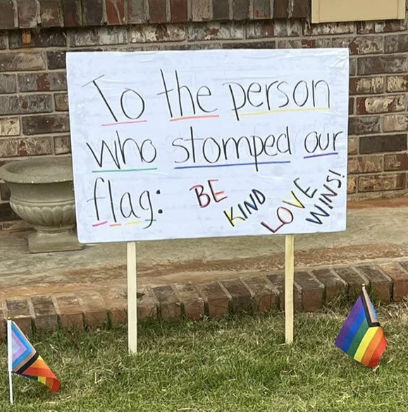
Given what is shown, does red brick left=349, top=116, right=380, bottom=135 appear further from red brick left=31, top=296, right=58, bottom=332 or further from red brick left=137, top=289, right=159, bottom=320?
red brick left=31, top=296, right=58, bottom=332

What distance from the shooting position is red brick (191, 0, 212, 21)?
4941 mm

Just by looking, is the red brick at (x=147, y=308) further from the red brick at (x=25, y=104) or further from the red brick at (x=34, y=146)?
the red brick at (x=25, y=104)

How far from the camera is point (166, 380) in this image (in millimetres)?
3143

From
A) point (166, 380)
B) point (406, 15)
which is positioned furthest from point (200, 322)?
point (406, 15)

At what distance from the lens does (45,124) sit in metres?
4.94

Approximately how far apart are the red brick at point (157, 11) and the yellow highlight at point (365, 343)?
2577 millimetres

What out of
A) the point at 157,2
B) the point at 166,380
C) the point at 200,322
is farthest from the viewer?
the point at 157,2

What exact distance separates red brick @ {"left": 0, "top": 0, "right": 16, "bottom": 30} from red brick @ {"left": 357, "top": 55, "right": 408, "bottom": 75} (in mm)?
2256

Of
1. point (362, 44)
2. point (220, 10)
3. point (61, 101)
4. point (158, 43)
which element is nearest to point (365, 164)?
point (362, 44)

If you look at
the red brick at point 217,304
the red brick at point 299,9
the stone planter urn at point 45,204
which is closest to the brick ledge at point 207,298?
the red brick at point 217,304

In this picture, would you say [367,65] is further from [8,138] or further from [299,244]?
[8,138]

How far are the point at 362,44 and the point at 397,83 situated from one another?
369 mm

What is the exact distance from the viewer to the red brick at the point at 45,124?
16.1ft

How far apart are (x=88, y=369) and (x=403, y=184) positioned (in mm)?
3104
